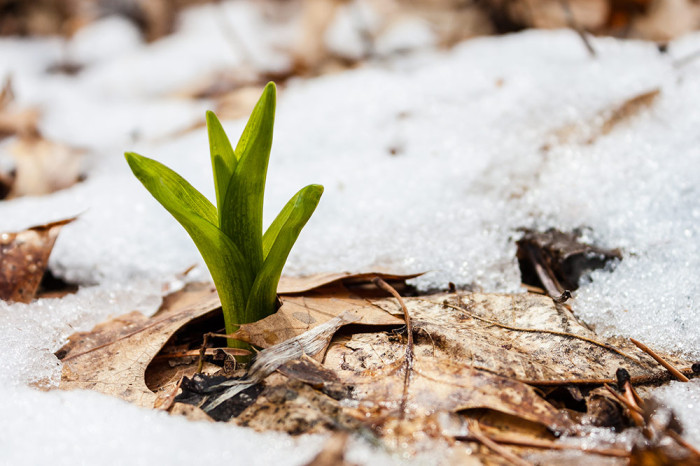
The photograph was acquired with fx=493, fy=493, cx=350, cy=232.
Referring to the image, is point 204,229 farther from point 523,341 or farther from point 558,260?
point 558,260

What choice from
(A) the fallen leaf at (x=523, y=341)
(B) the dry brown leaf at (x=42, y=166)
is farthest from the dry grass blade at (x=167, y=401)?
(B) the dry brown leaf at (x=42, y=166)

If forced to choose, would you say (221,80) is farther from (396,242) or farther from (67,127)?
(396,242)

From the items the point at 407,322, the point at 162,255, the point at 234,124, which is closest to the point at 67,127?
the point at 234,124

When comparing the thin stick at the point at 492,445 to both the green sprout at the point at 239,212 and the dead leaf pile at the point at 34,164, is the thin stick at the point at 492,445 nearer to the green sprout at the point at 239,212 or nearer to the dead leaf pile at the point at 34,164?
the green sprout at the point at 239,212

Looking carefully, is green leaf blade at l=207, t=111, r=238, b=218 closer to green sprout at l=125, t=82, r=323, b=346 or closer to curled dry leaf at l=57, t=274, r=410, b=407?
green sprout at l=125, t=82, r=323, b=346

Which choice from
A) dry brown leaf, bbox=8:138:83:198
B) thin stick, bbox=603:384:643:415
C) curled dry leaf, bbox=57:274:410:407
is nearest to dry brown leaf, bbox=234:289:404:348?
curled dry leaf, bbox=57:274:410:407
